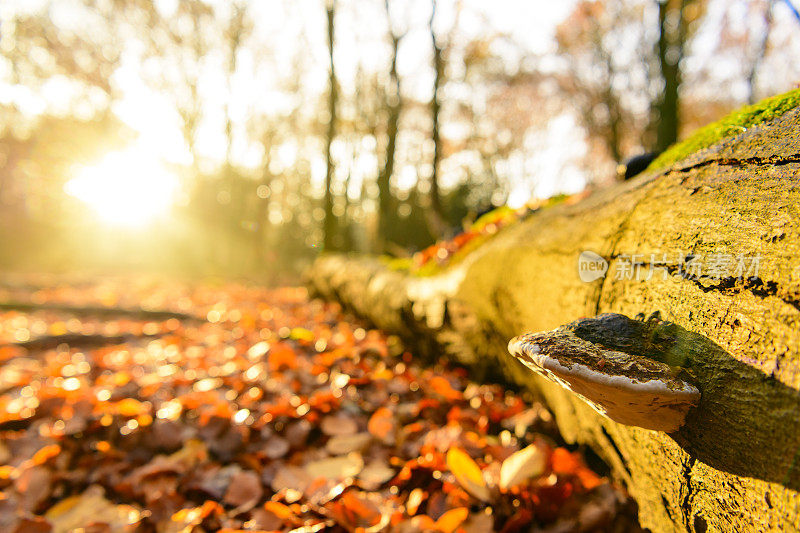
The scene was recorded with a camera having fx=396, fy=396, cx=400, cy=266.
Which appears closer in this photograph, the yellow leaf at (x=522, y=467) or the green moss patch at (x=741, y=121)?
the green moss patch at (x=741, y=121)

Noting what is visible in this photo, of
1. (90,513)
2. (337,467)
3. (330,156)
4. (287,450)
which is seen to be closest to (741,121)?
(337,467)

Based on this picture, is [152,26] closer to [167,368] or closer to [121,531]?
[167,368]

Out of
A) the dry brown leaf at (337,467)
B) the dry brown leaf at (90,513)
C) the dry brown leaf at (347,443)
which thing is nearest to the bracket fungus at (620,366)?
the dry brown leaf at (337,467)

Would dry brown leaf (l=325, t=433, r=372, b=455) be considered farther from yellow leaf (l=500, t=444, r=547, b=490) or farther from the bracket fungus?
the bracket fungus

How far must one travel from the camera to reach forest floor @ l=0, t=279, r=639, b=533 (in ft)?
3.89

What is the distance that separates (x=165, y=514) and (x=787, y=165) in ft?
6.42

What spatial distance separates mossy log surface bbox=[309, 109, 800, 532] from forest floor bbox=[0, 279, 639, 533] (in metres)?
0.27

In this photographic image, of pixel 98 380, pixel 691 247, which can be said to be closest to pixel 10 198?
pixel 98 380

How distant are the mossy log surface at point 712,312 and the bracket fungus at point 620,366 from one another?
5 cm

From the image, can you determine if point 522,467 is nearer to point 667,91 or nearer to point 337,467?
point 337,467

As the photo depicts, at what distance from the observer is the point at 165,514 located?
1353mm

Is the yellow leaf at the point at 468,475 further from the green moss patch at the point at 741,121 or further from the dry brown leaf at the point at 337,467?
the green moss patch at the point at 741,121
